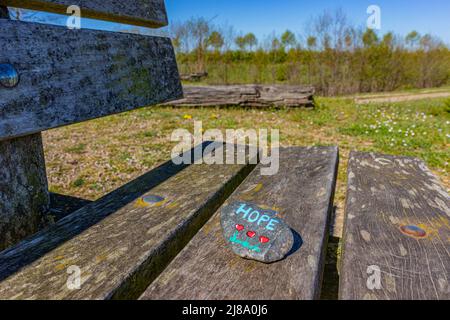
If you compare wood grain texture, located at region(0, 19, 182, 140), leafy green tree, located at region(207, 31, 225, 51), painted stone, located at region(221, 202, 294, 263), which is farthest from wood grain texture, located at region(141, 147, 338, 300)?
leafy green tree, located at region(207, 31, 225, 51)

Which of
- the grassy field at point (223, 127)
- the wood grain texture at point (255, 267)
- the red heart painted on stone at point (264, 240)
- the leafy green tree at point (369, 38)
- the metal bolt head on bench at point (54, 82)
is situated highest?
the leafy green tree at point (369, 38)

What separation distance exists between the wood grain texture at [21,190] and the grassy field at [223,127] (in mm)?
1707

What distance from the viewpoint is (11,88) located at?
997mm

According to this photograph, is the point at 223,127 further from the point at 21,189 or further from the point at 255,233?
the point at 255,233

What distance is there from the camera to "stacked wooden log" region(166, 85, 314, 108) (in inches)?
288

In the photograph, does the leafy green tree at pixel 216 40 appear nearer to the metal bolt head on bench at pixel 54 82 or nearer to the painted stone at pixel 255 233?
the metal bolt head on bench at pixel 54 82

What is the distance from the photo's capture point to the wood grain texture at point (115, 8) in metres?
1.28

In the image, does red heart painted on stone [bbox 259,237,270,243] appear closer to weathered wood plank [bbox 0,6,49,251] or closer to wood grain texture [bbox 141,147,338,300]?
wood grain texture [bbox 141,147,338,300]

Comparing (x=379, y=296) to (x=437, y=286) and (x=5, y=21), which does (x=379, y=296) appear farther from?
(x=5, y=21)

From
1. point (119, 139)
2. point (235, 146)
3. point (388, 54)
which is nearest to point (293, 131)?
point (119, 139)

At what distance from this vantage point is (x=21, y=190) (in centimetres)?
130

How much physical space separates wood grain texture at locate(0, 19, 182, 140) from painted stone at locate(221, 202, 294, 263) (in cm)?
64


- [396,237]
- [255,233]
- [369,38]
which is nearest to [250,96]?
[396,237]

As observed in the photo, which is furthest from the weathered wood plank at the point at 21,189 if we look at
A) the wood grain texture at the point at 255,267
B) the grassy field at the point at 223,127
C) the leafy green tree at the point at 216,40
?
the leafy green tree at the point at 216,40
